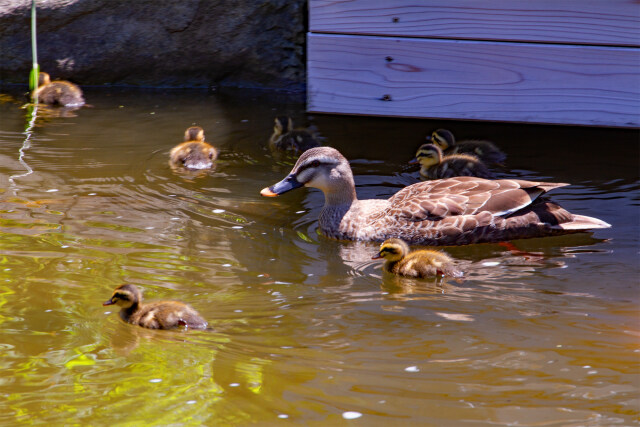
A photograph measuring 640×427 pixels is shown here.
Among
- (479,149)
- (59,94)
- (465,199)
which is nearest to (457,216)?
(465,199)

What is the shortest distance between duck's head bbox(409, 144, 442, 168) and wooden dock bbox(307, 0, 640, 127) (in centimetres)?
28

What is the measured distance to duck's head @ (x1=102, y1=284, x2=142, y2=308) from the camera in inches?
173

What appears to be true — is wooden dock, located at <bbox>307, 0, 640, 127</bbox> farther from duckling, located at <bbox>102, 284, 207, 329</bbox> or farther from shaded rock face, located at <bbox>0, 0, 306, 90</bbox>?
shaded rock face, located at <bbox>0, 0, 306, 90</bbox>

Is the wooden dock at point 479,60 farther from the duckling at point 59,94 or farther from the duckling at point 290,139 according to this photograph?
the duckling at point 59,94

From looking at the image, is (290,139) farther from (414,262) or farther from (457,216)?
(414,262)

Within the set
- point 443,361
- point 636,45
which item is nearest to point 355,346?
point 443,361

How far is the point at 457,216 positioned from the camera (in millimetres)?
5723

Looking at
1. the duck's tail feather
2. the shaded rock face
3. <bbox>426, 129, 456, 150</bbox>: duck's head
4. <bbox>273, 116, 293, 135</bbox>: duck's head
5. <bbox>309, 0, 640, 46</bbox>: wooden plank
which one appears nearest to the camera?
the duck's tail feather

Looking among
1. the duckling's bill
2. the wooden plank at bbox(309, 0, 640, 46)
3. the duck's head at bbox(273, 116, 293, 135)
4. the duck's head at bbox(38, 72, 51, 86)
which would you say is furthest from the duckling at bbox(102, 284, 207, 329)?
the duck's head at bbox(38, 72, 51, 86)

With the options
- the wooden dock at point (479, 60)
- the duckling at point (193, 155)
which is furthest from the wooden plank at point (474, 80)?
the duckling at point (193, 155)

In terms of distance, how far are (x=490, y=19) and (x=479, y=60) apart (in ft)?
1.10

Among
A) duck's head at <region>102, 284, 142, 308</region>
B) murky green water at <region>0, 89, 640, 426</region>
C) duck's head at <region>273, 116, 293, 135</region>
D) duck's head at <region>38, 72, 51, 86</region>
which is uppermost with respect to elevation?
duck's head at <region>38, 72, 51, 86</region>

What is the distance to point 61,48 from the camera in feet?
33.3

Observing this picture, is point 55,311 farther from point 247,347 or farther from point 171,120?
point 171,120
